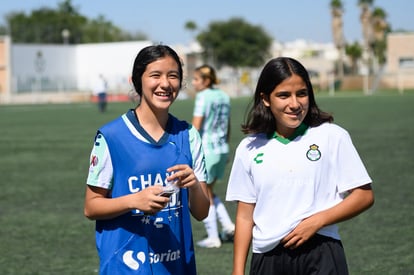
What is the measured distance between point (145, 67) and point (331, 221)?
114 centimetres

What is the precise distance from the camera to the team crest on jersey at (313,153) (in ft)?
13.1

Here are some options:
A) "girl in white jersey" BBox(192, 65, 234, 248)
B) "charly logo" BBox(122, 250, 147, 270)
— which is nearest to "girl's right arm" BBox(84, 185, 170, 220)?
"charly logo" BBox(122, 250, 147, 270)

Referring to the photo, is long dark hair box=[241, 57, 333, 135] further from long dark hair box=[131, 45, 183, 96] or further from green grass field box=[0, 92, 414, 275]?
green grass field box=[0, 92, 414, 275]

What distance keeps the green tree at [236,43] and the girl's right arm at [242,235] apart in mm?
98332

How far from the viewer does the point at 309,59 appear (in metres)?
140

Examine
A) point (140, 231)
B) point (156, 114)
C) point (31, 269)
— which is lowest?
point (31, 269)

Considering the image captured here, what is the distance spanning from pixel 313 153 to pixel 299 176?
13 centimetres

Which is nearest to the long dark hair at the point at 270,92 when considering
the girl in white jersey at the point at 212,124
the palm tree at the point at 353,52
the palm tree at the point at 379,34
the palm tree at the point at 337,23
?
the girl in white jersey at the point at 212,124

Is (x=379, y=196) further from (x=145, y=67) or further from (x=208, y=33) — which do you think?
(x=208, y=33)

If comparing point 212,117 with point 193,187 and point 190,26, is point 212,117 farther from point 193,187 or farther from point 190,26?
point 190,26

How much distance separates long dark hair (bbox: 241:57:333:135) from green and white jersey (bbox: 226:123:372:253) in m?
0.06

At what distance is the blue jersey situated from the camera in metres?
4.00

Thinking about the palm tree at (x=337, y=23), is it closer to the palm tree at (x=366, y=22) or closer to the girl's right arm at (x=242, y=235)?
the palm tree at (x=366, y=22)

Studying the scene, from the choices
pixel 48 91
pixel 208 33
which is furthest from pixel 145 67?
pixel 208 33
